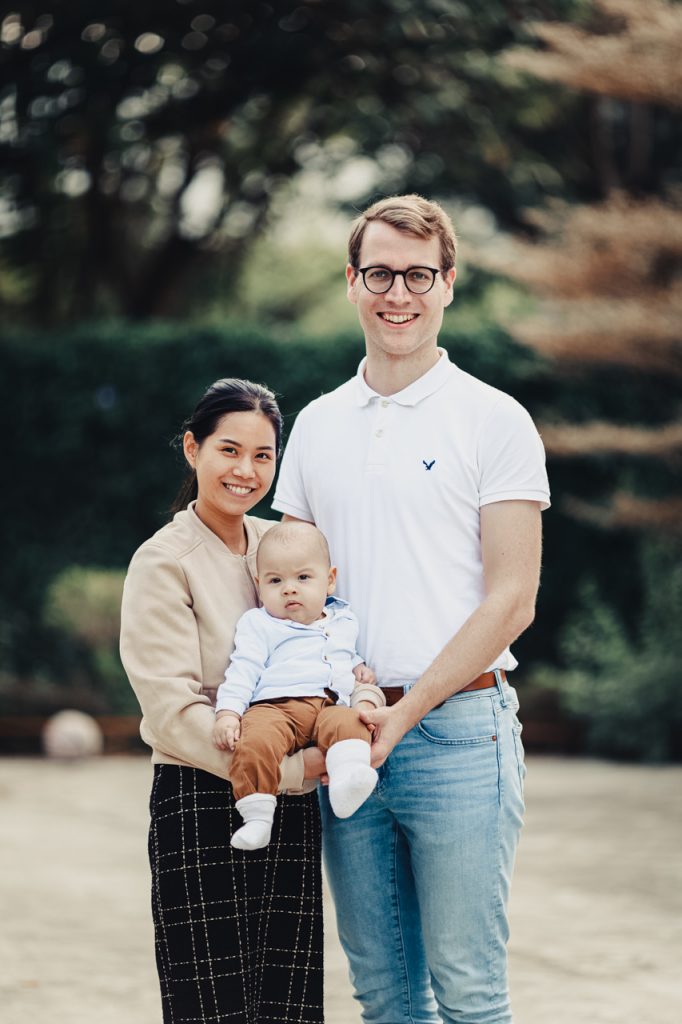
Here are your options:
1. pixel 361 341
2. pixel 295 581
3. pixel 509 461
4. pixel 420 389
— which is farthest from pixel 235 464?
pixel 361 341

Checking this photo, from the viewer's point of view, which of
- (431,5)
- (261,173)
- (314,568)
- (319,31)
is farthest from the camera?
(261,173)

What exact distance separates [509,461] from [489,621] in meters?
0.30

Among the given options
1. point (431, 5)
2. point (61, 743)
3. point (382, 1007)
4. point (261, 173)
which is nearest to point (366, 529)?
point (382, 1007)

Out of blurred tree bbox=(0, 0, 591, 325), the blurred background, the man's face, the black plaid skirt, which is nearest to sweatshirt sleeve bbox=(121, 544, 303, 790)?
the black plaid skirt

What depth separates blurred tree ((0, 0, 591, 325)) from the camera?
10992 millimetres

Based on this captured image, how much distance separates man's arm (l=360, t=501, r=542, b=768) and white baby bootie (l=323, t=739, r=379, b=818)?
6 centimetres

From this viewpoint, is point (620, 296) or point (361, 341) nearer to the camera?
point (620, 296)

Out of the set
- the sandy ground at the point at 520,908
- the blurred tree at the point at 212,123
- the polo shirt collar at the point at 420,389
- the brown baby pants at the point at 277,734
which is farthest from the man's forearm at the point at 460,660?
the blurred tree at the point at 212,123

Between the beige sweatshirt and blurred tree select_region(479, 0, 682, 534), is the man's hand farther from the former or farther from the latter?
blurred tree select_region(479, 0, 682, 534)

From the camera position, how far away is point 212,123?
1317cm

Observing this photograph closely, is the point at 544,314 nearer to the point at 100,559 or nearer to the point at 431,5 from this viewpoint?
the point at 431,5

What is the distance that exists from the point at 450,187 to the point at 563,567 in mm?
4602

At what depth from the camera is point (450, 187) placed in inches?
529

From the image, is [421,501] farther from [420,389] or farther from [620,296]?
[620,296]
